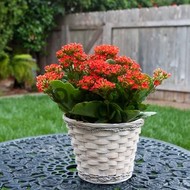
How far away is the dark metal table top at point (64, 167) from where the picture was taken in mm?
1215

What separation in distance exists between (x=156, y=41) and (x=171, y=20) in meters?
0.39

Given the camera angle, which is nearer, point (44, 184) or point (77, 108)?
point (77, 108)

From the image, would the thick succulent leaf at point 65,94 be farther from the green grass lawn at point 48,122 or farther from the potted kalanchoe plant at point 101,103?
the green grass lawn at point 48,122

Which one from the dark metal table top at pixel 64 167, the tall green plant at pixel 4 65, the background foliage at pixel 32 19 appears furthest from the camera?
the tall green plant at pixel 4 65

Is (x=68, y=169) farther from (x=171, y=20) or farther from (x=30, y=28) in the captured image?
(x=30, y=28)

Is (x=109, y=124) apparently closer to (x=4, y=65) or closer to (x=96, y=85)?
(x=96, y=85)

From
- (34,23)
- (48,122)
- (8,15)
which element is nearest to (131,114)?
(48,122)

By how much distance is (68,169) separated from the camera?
1.39 meters

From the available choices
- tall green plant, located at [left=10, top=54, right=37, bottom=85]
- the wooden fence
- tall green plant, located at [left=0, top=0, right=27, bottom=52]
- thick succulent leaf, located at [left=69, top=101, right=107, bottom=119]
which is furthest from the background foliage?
thick succulent leaf, located at [left=69, top=101, right=107, bottom=119]

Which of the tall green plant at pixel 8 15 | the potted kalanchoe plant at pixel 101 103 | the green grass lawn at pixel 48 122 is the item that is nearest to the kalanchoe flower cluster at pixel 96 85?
the potted kalanchoe plant at pixel 101 103

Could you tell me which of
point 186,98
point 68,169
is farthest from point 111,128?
point 186,98

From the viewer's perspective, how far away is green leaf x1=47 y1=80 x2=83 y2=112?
111 centimetres

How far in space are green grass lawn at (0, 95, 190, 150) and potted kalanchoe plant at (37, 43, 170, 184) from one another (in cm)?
175

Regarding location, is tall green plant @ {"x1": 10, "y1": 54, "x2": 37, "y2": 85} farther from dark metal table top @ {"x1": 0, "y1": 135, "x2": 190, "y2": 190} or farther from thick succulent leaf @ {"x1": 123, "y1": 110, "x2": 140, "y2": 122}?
thick succulent leaf @ {"x1": 123, "y1": 110, "x2": 140, "y2": 122}
